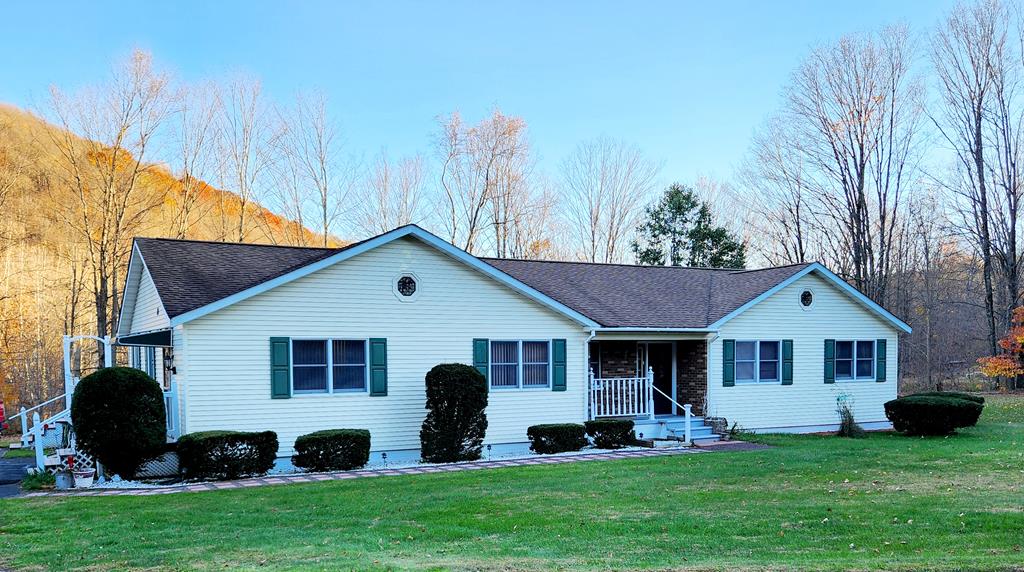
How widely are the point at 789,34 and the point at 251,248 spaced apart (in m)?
22.9

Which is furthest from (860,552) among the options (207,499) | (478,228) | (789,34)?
(478,228)

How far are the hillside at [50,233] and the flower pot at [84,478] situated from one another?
1571 centimetres

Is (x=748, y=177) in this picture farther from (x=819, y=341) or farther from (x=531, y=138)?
(x=819, y=341)

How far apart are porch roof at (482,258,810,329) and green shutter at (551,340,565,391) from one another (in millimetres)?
1252

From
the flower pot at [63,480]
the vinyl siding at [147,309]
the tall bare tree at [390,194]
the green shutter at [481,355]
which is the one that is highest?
the tall bare tree at [390,194]

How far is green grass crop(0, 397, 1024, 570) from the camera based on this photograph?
672cm

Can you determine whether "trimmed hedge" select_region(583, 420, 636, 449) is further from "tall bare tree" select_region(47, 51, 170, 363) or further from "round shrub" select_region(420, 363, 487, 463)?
"tall bare tree" select_region(47, 51, 170, 363)

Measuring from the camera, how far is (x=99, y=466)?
42.4 ft

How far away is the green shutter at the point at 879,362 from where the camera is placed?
2095 centimetres

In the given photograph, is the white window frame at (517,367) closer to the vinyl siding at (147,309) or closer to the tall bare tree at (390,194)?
the vinyl siding at (147,309)

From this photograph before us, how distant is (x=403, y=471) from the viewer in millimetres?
13375

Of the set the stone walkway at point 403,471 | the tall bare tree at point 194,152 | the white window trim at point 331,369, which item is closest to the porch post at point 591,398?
the stone walkway at point 403,471

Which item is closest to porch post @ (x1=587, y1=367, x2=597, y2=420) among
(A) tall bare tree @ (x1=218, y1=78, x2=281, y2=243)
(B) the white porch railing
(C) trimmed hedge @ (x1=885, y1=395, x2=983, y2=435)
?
(B) the white porch railing

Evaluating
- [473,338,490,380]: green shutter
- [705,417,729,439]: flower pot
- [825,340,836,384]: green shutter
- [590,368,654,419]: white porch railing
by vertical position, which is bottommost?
[705,417,729,439]: flower pot
